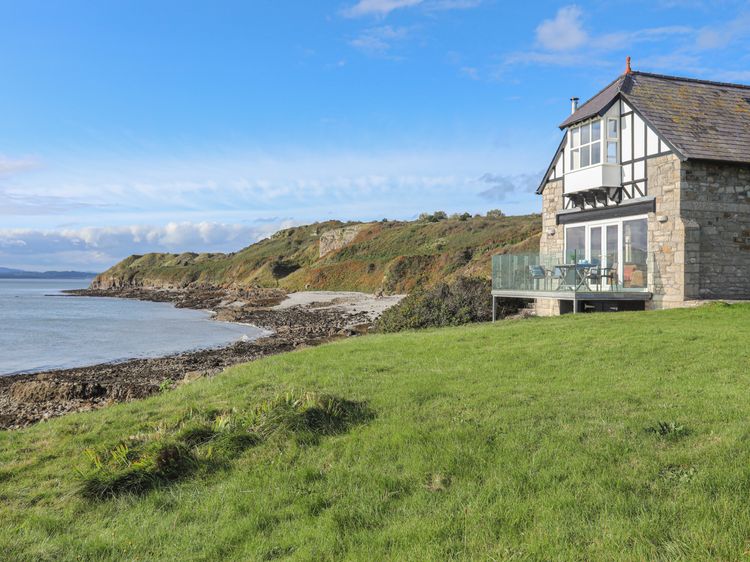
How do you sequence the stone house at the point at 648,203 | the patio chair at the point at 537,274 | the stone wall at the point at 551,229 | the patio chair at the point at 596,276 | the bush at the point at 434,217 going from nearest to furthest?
the stone house at the point at 648,203 < the patio chair at the point at 596,276 < the patio chair at the point at 537,274 < the stone wall at the point at 551,229 < the bush at the point at 434,217

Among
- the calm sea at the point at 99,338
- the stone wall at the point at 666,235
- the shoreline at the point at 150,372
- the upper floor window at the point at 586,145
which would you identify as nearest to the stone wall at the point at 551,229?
the upper floor window at the point at 586,145

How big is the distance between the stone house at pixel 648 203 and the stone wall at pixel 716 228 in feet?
0.10

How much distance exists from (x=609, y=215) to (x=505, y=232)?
124 feet

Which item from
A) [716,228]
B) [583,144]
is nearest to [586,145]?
[583,144]

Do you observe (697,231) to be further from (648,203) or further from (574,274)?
(574,274)

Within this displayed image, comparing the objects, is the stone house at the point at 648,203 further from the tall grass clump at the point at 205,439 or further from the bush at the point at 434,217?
the bush at the point at 434,217

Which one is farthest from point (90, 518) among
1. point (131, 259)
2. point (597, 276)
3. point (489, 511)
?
point (131, 259)

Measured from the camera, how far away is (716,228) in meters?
18.6

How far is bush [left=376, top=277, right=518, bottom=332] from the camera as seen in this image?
23.2m

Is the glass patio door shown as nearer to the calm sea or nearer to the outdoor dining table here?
the outdoor dining table

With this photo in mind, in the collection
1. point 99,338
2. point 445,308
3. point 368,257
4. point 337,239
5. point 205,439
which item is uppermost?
point 337,239

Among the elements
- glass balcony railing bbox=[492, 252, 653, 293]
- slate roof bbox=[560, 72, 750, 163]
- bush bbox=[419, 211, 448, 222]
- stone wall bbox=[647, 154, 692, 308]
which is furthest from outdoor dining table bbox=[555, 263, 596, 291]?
bush bbox=[419, 211, 448, 222]

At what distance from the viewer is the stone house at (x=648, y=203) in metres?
18.4

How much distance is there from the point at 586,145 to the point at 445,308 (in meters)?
7.86
